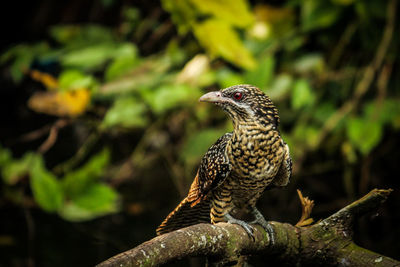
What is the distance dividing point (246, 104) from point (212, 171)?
0.27 metres

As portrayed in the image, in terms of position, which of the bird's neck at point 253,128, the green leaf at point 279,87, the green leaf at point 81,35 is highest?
the green leaf at point 81,35

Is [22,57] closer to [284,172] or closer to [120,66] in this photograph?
[120,66]

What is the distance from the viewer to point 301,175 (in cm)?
390

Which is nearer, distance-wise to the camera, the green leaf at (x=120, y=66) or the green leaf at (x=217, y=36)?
the green leaf at (x=217, y=36)

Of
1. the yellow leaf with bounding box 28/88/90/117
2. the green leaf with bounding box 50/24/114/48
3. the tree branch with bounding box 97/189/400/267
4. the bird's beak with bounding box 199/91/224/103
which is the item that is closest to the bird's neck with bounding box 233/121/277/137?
the bird's beak with bounding box 199/91/224/103

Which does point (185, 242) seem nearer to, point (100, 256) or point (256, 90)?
point (256, 90)

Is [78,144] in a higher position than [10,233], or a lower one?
higher

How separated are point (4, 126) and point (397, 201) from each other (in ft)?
10.3

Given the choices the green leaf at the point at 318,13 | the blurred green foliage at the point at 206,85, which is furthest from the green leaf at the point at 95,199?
the green leaf at the point at 318,13

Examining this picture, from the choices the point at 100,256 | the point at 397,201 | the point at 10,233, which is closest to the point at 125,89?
the point at 100,256

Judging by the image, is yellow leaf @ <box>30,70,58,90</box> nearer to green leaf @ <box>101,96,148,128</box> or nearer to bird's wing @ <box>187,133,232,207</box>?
green leaf @ <box>101,96,148,128</box>

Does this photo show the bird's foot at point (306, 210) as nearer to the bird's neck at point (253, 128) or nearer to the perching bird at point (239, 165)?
the perching bird at point (239, 165)

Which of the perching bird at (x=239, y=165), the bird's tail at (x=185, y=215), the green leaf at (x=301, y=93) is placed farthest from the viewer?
the green leaf at (x=301, y=93)

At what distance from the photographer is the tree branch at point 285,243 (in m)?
1.05
